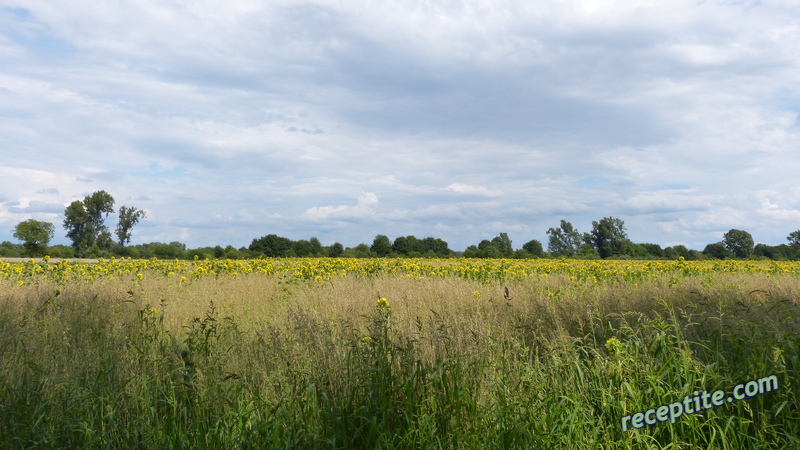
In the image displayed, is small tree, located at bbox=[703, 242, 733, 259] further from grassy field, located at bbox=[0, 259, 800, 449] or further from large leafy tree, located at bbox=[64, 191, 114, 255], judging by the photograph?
large leafy tree, located at bbox=[64, 191, 114, 255]

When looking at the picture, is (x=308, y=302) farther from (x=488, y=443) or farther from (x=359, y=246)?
(x=359, y=246)

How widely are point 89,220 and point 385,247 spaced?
4344 cm

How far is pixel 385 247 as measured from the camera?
34062 mm

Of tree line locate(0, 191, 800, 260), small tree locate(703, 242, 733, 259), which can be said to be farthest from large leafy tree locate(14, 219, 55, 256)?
small tree locate(703, 242, 733, 259)

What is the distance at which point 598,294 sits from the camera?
887 cm

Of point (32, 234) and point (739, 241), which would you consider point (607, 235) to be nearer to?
point (739, 241)

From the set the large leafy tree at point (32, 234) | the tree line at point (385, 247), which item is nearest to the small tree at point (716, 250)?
the tree line at point (385, 247)

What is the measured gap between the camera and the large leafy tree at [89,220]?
190ft

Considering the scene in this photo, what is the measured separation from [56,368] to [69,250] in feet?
111

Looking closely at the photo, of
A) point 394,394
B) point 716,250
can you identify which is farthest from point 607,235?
point 394,394

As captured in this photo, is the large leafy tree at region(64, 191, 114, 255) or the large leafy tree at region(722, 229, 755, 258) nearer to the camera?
the large leafy tree at region(722, 229, 755, 258)

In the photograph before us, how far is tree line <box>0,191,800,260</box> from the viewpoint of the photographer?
30.3 meters

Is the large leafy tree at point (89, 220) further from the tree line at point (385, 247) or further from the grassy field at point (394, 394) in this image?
the grassy field at point (394, 394)

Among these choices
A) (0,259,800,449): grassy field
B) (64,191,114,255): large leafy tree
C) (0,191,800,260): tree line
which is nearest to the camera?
(0,259,800,449): grassy field
